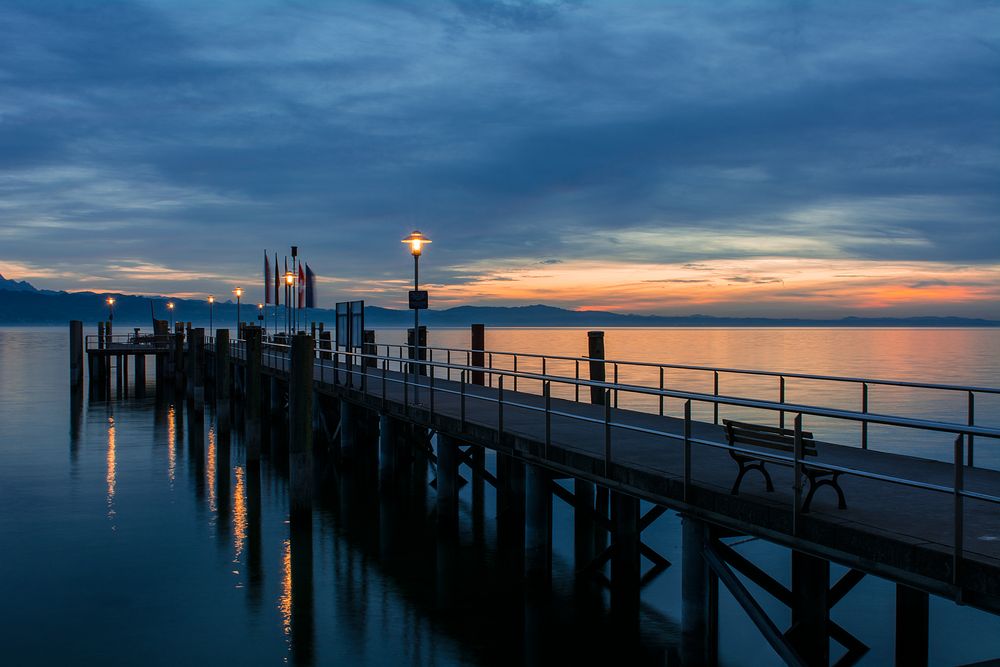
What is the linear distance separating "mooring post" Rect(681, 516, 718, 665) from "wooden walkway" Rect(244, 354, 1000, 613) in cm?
25

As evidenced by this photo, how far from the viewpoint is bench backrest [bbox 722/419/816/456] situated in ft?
25.8

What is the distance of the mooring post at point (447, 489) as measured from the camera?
16.4 meters

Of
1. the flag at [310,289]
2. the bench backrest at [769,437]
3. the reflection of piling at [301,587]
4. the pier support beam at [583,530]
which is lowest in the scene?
the reflection of piling at [301,587]

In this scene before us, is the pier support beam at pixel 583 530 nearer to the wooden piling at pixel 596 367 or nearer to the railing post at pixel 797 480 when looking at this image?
the wooden piling at pixel 596 367

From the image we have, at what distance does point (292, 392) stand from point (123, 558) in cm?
422

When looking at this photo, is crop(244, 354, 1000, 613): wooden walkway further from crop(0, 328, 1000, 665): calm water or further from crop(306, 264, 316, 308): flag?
crop(306, 264, 316, 308): flag

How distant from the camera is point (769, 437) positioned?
816cm

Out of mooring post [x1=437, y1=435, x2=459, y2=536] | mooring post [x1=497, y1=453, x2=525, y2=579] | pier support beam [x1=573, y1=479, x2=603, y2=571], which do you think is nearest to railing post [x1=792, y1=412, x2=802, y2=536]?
pier support beam [x1=573, y1=479, x2=603, y2=571]

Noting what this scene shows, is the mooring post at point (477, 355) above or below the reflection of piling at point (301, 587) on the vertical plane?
above

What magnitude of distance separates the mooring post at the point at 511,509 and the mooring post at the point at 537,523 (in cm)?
261

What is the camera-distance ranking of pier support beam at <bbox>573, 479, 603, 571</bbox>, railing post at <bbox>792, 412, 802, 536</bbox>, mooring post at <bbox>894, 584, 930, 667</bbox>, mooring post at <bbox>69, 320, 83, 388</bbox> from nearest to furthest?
1. railing post at <bbox>792, 412, 802, 536</bbox>
2. mooring post at <bbox>894, 584, 930, 667</bbox>
3. pier support beam at <bbox>573, 479, 603, 571</bbox>
4. mooring post at <bbox>69, 320, 83, 388</bbox>

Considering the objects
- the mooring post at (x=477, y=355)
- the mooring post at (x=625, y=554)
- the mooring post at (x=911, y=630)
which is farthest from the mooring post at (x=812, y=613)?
the mooring post at (x=477, y=355)

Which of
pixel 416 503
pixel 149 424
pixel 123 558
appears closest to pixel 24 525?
pixel 123 558

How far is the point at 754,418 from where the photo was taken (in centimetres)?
3978
